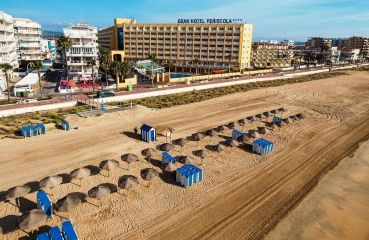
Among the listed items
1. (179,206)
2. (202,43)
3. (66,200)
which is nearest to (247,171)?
(179,206)

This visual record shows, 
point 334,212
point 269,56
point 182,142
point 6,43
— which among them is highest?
point 6,43

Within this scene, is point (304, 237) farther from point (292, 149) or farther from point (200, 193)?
point (292, 149)

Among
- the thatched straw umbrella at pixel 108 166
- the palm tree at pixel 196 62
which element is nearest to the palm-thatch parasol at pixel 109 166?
the thatched straw umbrella at pixel 108 166

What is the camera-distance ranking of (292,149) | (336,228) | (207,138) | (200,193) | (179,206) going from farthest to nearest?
(207,138), (292,149), (200,193), (179,206), (336,228)

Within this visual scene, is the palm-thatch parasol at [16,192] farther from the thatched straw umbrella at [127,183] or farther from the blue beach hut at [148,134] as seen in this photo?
the blue beach hut at [148,134]

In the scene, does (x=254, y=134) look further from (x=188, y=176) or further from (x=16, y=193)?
(x=16, y=193)

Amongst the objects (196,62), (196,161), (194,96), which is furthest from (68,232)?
(196,62)
